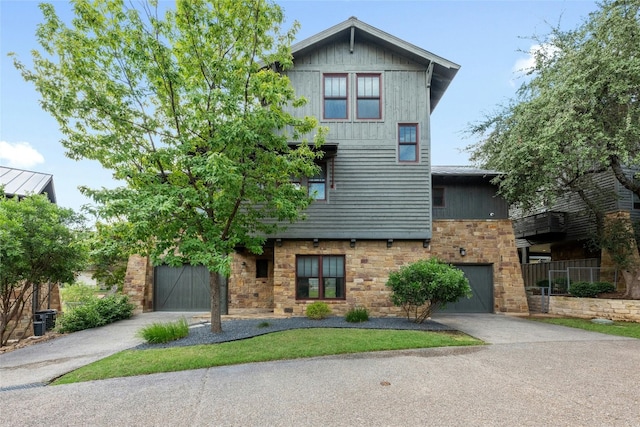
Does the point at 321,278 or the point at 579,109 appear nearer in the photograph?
the point at 579,109

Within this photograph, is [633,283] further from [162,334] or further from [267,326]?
[162,334]

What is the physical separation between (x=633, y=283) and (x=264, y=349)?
13122 millimetres

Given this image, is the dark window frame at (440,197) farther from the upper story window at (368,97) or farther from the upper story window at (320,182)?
the upper story window at (320,182)

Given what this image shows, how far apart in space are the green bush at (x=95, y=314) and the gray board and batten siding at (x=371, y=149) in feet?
20.2

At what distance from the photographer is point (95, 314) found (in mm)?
11023

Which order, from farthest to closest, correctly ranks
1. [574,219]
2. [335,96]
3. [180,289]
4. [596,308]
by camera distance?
[574,219] < [180,289] < [596,308] < [335,96]

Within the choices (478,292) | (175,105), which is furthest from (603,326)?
(175,105)

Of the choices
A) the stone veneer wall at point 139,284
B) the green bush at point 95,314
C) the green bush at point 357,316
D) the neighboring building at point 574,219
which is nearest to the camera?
the green bush at point 357,316

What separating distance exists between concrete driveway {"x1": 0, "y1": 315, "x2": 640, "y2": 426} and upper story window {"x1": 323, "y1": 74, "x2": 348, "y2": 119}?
7856 millimetres

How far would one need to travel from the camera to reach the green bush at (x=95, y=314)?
10594 mm

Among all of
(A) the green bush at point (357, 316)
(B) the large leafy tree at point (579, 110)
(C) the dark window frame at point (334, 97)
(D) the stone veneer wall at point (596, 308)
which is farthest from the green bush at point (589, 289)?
(C) the dark window frame at point (334, 97)

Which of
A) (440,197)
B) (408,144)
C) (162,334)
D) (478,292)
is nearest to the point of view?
(162,334)

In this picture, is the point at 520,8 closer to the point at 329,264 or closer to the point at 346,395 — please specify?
the point at 329,264

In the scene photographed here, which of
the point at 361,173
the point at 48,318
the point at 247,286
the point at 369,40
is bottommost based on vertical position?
the point at 48,318
